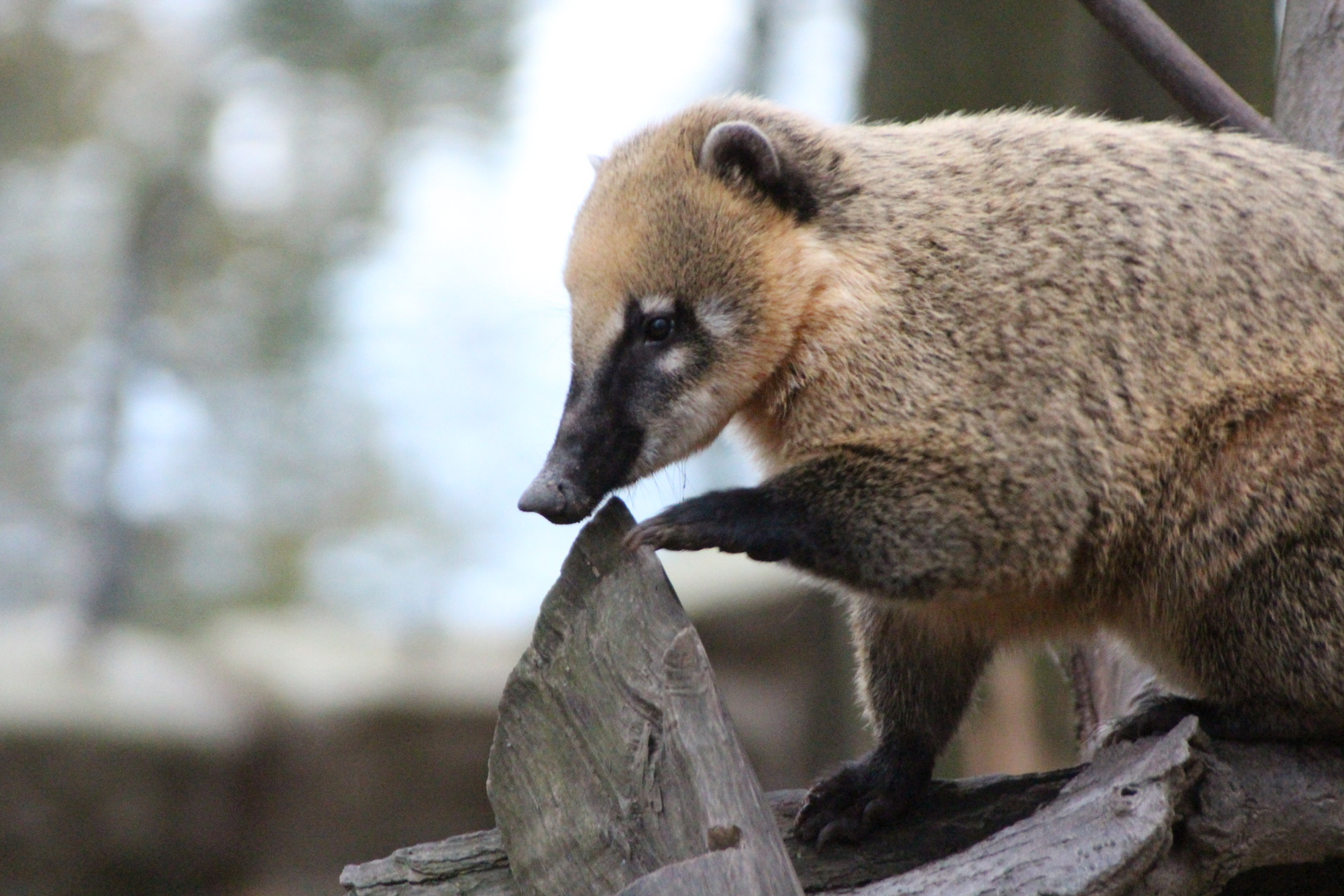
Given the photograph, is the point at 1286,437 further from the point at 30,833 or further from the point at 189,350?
the point at 189,350

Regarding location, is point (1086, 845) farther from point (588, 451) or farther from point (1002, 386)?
point (588, 451)

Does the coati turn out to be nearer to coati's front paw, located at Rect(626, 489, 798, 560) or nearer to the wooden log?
coati's front paw, located at Rect(626, 489, 798, 560)

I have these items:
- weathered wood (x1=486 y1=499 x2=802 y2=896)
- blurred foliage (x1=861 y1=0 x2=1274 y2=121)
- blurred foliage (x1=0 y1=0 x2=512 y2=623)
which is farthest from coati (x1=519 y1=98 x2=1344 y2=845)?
blurred foliage (x1=0 y1=0 x2=512 y2=623)

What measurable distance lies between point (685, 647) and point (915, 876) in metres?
0.83

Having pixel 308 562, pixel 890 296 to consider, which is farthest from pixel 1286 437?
pixel 308 562

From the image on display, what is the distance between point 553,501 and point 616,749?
3.00ft

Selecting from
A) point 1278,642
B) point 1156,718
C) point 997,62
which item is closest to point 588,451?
point 1156,718

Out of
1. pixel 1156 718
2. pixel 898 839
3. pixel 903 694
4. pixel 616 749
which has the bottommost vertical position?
pixel 898 839

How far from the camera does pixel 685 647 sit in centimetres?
314

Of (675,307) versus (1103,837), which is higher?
(675,307)

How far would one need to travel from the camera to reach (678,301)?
412 cm

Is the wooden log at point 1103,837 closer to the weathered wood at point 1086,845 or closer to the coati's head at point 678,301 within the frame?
the weathered wood at point 1086,845

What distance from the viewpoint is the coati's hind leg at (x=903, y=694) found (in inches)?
171

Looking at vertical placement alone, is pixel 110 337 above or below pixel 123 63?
below
